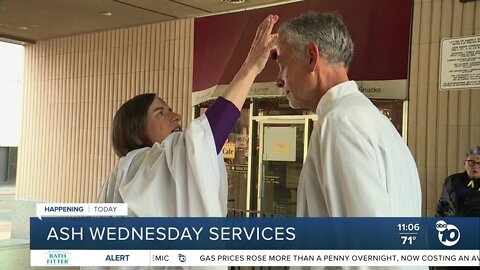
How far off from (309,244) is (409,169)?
332 millimetres

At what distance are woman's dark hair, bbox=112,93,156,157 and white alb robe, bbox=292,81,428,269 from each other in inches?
35.5

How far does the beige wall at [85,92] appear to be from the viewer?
25.2 ft

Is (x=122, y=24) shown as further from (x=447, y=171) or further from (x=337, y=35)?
(x=337, y=35)

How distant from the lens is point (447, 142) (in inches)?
206

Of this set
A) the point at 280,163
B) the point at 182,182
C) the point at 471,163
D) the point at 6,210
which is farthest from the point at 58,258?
the point at 6,210

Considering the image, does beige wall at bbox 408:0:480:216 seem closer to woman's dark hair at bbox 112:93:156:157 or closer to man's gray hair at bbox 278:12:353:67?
woman's dark hair at bbox 112:93:156:157

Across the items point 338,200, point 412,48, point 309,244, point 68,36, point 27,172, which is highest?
point 68,36

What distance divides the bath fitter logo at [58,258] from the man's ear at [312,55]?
3.39 ft

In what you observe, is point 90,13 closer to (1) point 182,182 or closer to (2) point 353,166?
(1) point 182,182

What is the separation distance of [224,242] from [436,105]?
418 cm

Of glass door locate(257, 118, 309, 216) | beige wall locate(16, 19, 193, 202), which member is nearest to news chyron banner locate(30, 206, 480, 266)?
glass door locate(257, 118, 309, 216)

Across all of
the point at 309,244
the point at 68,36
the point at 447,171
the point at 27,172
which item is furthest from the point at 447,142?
the point at 27,172

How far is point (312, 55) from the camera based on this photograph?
1316mm

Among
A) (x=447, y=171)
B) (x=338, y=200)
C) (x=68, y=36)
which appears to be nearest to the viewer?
(x=338, y=200)
